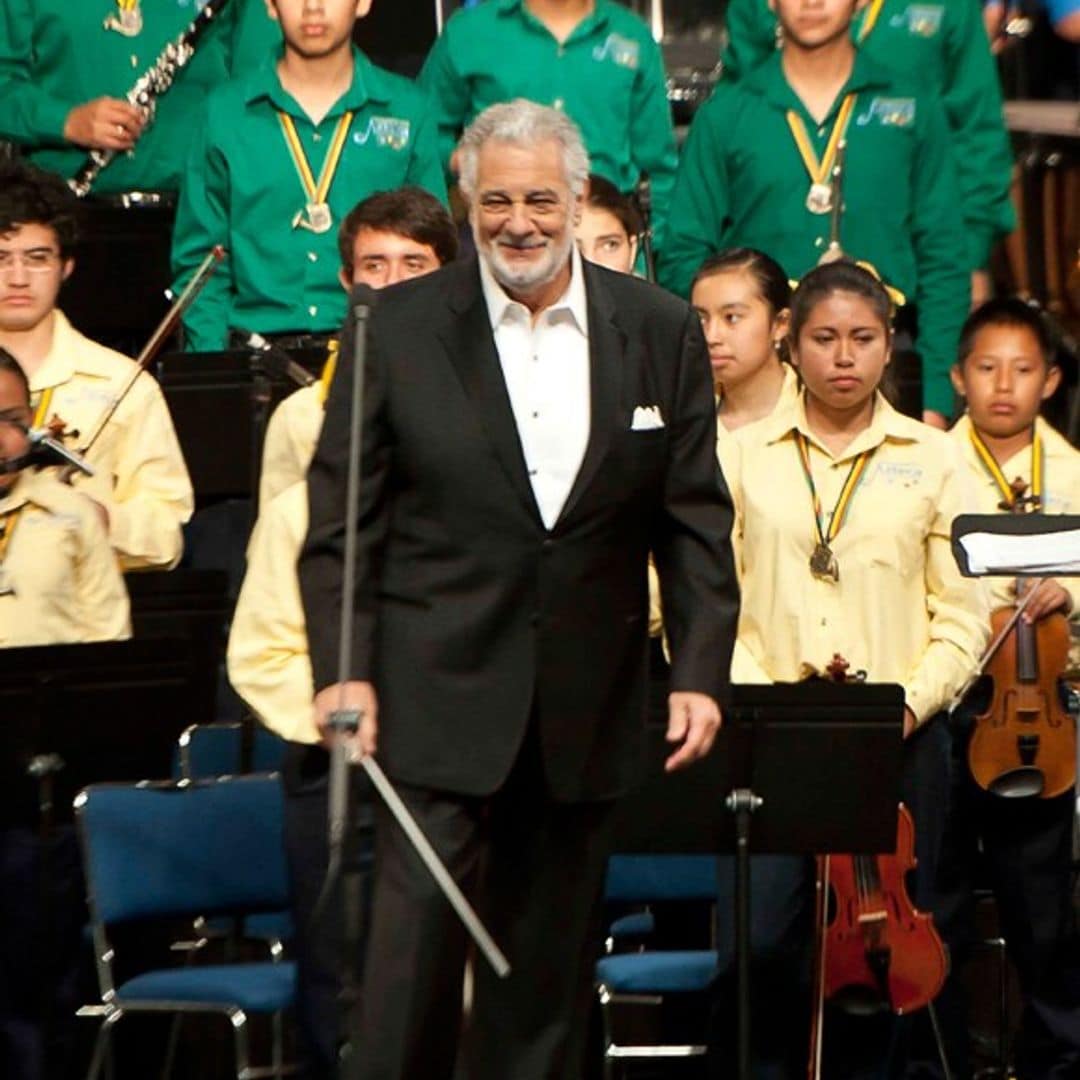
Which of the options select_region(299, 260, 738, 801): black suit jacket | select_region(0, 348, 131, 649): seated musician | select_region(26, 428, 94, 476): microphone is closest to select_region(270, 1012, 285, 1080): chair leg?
select_region(0, 348, 131, 649): seated musician

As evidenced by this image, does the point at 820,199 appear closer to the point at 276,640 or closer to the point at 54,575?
the point at 54,575

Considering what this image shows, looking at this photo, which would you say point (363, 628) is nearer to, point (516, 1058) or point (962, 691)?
point (516, 1058)

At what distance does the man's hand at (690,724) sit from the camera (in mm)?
5250

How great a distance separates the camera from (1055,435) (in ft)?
25.0

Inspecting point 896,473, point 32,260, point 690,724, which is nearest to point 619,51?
point 32,260

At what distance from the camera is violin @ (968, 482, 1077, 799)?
22.9ft

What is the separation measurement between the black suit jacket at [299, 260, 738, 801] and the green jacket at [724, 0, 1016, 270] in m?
3.93

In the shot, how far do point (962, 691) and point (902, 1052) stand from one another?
2.68ft

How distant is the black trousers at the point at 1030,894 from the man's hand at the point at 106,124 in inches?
120

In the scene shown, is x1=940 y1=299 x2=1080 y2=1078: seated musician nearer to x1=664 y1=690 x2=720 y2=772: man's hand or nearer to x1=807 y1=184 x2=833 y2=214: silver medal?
x1=807 y1=184 x2=833 y2=214: silver medal

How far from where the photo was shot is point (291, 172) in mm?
8484

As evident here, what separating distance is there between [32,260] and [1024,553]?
3.01 meters

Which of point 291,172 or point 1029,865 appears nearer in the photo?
point 1029,865

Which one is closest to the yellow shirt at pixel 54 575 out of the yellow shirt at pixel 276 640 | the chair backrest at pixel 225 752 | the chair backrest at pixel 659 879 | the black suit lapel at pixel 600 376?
the chair backrest at pixel 225 752
